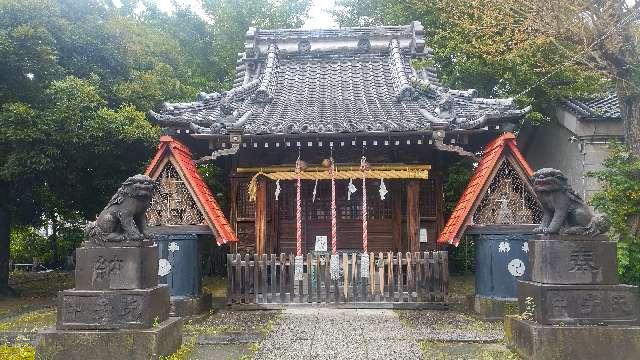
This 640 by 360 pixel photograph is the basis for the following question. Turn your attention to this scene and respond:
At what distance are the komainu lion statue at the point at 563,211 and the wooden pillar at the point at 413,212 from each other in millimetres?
5112

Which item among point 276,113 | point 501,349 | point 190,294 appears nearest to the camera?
point 501,349

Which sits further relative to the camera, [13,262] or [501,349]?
[13,262]

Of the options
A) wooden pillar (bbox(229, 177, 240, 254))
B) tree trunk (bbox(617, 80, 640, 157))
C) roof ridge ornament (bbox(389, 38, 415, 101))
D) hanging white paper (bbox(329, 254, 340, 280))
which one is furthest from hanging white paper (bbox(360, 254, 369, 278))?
tree trunk (bbox(617, 80, 640, 157))

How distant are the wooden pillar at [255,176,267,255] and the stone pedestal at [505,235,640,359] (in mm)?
6714

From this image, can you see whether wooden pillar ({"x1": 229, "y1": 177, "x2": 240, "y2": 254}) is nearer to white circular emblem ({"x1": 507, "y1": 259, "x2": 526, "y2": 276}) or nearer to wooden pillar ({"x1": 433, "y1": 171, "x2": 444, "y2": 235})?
wooden pillar ({"x1": 433, "y1": 171, "x2": 444, "y2": 235})

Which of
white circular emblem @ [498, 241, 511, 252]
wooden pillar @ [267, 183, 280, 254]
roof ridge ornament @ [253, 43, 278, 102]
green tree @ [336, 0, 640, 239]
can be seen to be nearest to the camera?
green tree @ [336, 0, 640, 239]

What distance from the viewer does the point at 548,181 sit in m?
6.70

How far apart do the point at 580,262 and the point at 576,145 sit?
11218 mm

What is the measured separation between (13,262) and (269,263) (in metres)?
20.9

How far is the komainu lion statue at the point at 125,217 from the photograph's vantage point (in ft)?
21.7

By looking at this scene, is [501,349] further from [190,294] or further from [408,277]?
[190,294]

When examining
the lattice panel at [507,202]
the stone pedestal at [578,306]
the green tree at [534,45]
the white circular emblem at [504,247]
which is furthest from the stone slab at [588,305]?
the lattice panel at [507,202]

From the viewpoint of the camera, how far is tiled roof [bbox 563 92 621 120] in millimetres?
14758

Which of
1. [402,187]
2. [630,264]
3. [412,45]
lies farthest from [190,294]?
[412,45]
